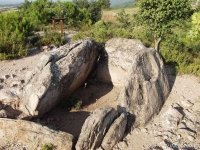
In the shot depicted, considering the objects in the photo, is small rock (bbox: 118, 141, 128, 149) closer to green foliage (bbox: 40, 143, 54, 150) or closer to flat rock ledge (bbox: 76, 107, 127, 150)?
flat rock ledge (bbox: 76, 107, 127, 150)

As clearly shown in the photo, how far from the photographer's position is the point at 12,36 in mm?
9953

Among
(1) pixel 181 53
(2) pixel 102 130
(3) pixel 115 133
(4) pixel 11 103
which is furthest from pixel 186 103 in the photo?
(4) pixel 11 103

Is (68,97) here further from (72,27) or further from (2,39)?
(72,27)

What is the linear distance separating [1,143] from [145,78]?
3811 mm

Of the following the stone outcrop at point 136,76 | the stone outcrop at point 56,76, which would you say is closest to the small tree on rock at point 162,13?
the stone outcrop at point 136,76

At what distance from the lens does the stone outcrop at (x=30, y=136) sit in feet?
14.6

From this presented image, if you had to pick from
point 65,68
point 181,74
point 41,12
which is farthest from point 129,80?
point 41,12

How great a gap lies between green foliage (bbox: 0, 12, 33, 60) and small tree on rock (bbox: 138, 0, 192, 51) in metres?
5.12

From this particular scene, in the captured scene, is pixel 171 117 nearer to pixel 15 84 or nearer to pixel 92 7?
pixel 15 84

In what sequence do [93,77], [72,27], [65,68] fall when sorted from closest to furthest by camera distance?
1. [65,68]
2. [93,77]
3. [72,27]

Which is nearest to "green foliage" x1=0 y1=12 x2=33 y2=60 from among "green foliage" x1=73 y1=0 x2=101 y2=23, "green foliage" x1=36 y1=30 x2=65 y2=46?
"green foliage" x1=36 y1=30 x2=65 y2=46

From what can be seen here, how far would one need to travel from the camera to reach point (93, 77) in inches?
307

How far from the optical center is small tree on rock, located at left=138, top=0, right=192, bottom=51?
8133 millimetres

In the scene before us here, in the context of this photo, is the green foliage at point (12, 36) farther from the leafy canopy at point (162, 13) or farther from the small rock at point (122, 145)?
the small rock at point (122, 145)
